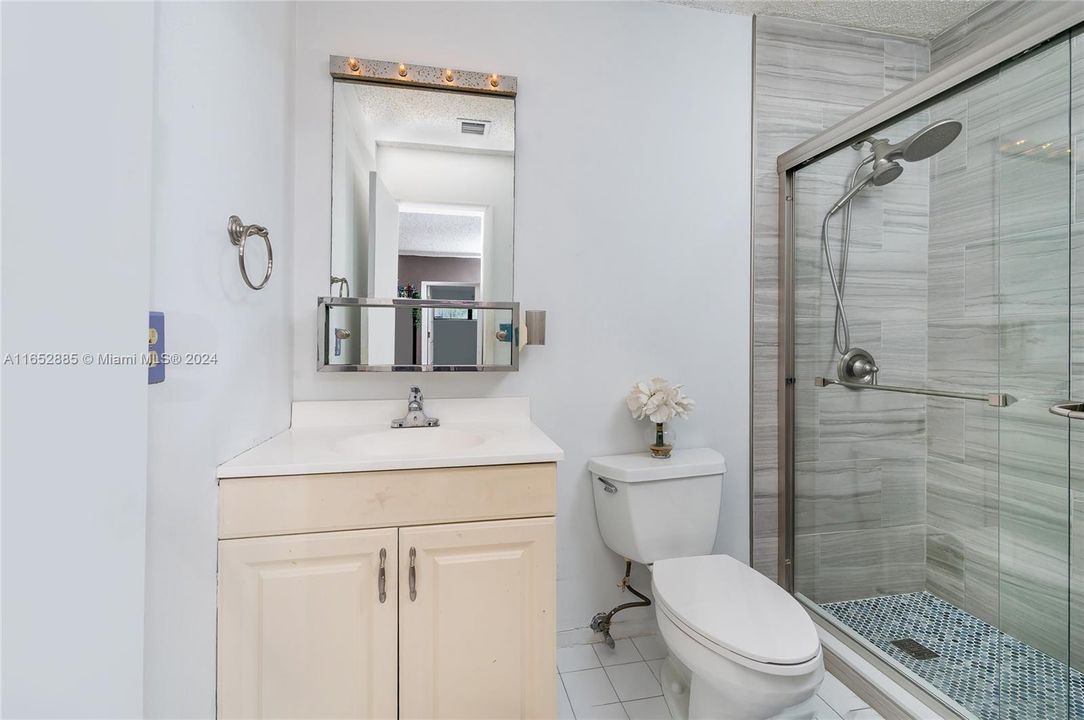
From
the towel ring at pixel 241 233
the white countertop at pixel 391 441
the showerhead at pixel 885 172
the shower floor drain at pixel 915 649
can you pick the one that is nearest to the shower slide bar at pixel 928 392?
the showerhead at pixel 885 172

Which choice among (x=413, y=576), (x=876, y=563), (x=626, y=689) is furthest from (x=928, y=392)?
(x=413, y=576)

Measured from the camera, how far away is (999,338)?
1360 mm

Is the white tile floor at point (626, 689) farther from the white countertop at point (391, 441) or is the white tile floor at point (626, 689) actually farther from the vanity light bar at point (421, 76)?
the vanity light bar at point (421, 76)

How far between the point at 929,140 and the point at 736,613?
1.43 m

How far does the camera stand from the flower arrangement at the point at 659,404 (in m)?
1.59

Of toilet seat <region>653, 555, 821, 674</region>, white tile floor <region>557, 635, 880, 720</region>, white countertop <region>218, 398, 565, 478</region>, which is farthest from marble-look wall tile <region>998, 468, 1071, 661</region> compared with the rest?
white countertop <region>218, 398, 565, 478</region>

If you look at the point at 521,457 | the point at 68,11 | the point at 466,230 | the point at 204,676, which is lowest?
the point at 204,676

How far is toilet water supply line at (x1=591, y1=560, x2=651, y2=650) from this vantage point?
1.64 m

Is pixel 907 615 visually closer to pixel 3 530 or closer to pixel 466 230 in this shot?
pixel 466 230

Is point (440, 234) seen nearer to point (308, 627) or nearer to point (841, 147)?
point (308, 627)

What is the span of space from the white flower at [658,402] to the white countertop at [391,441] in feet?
1.13

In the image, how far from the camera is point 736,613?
3.91ft

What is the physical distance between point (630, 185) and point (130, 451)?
158cm

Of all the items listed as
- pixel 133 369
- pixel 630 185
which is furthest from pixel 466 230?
pixel 133 369
